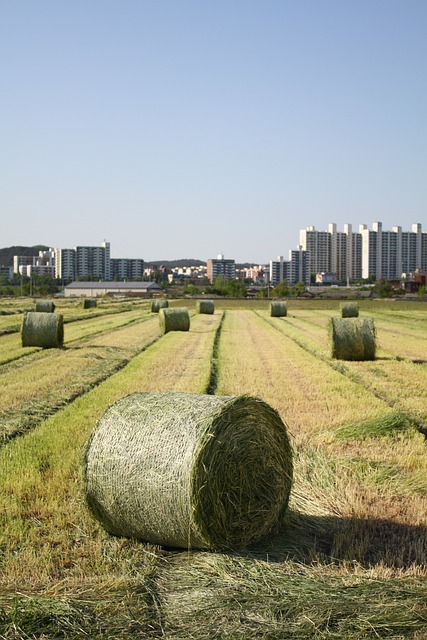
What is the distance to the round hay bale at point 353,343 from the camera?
70.2 feet

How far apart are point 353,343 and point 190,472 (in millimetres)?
15451

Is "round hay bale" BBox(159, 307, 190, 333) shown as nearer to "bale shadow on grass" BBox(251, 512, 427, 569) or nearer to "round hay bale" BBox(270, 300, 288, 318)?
"round hay bale" BBox(270, 300, 288, 318)

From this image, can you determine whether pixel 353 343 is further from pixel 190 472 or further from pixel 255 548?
pixel 190 472

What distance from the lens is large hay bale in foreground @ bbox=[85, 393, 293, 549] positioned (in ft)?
21.8

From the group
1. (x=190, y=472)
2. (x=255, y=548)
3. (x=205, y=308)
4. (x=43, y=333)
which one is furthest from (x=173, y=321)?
(x=190, y=472)

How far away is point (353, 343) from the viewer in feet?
70.4

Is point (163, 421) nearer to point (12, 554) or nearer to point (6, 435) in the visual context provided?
point (12, 554)

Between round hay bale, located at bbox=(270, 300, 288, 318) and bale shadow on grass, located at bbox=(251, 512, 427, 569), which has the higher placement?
round hay bale, located at bbox=(270, 300, 288, 318)

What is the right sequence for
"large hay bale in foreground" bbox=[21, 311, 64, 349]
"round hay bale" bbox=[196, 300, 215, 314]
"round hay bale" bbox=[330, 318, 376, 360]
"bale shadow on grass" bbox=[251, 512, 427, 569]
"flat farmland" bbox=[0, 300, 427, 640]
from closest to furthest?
"flat farmland" bbox=[0, 300, 427, 640] → "bale shadow on grass" bbox=[251, 512, 427, 569] → "round hay bale" bbox=[330, 318, 376, 360] → "large hay bale in foreground" bbox=[21, 311, 64, 349] → "round hay bale" bbox=[196, 300, 215, 314]

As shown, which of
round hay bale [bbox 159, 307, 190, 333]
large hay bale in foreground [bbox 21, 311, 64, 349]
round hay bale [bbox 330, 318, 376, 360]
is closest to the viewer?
round hay bale [bbox 330, 318, 376, 360]

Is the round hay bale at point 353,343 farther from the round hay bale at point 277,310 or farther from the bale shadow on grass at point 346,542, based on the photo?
the round hay bale at point 277,310

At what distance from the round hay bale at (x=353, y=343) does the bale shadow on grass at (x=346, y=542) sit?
14.0 m

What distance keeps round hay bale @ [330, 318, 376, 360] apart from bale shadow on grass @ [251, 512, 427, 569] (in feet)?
46.0

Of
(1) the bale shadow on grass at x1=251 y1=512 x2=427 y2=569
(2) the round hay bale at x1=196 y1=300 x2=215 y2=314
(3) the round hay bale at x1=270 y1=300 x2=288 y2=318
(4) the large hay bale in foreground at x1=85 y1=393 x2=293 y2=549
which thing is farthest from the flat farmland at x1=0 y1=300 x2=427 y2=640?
(2) the round hay bale at x1=196 y1=300 x2=215 y2=314
